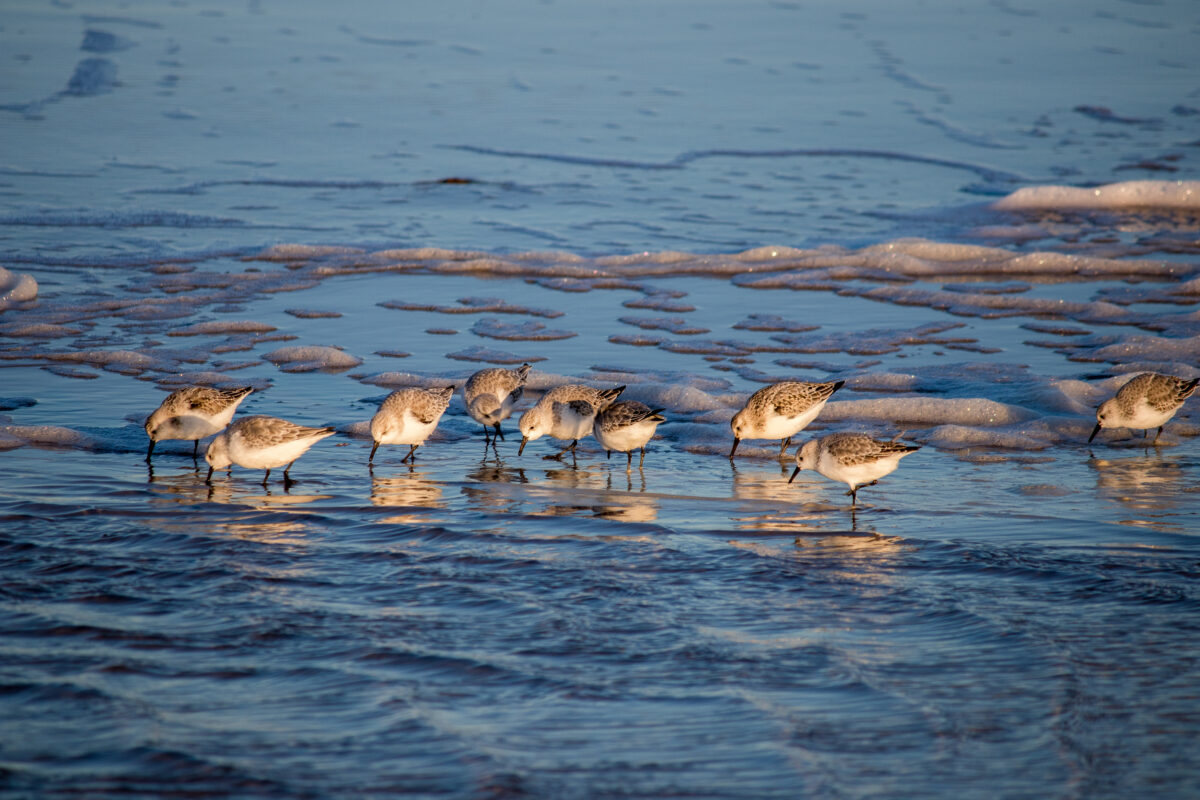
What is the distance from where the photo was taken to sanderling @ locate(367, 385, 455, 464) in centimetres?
Result: 768

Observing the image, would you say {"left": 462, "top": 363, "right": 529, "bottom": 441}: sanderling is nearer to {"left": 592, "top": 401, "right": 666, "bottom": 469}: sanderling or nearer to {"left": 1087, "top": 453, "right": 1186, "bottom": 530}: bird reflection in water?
{"left": 592, "top": 401, "right": 666, "bottom": 469}: sanderling

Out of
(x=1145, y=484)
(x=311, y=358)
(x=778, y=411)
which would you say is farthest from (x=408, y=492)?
(x=1145, y=484)

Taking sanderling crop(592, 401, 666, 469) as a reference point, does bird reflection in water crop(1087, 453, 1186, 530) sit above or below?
below

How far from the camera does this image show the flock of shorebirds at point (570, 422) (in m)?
7.12

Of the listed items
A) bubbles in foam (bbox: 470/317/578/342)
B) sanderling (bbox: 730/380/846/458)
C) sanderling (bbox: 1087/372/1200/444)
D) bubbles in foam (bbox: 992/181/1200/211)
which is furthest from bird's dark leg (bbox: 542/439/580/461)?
bubbles in foam (bbox: 992/181/1200/211)

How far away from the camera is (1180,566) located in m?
5.75

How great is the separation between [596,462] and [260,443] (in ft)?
7.89

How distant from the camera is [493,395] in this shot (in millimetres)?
8469

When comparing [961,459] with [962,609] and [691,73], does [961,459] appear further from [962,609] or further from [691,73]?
[691,73]

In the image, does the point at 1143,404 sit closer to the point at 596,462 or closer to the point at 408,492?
the point at 596,462

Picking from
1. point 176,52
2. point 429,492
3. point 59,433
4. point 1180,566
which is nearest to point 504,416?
point 429,492

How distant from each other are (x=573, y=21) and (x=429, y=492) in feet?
87.2

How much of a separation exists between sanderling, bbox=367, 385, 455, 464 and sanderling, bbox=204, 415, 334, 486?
0.43 metres

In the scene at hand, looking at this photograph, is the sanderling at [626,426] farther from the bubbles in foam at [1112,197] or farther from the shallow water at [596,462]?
the bubbles in foam at [1112,197]
